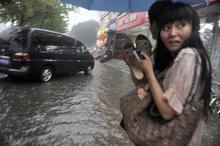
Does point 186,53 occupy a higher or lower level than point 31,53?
higher

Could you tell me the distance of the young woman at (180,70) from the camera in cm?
145

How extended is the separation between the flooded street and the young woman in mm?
3690

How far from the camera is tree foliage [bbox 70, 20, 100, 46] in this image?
6431 centimetres

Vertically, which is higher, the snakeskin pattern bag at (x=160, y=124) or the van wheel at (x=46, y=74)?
the snakeskin pattern bag at (x=160, y=124)

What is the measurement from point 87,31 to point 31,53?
56486 mm

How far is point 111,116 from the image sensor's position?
6.88 metres

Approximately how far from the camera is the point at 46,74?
1063 centimetres

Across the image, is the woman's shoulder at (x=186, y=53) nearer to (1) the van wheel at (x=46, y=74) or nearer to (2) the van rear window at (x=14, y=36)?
(2) the van rear window at (x=14, y=36)

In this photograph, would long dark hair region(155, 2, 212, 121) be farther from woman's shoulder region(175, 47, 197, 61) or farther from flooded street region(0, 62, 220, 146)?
flooded street region(0, 62, 220, 146)

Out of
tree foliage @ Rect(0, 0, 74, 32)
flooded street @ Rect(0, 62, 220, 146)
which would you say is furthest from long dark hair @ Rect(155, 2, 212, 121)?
tree foliage @ Rect(0, 0, 74, 32)

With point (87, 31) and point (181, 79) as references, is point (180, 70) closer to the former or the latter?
point (181, 79)

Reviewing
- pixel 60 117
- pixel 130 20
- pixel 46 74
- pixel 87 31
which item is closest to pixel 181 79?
pixel 60 117

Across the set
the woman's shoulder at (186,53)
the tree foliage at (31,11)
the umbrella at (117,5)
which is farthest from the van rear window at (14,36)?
the woman's shoulder at (186,53)

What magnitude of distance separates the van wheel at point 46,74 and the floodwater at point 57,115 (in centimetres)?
35
